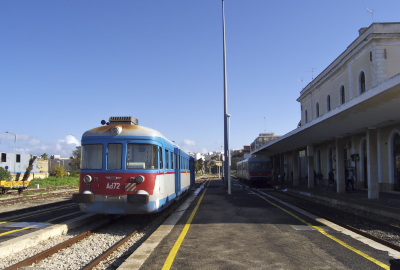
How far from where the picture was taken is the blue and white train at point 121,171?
31.6ft

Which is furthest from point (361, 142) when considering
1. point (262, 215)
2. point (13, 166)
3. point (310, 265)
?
point (13, 166)

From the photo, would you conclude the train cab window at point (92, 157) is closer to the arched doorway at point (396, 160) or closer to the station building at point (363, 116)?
the station building at point (363, 116)

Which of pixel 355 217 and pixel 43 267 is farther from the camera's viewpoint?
pixel 355 217

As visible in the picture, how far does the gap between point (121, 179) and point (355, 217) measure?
29.0 feet

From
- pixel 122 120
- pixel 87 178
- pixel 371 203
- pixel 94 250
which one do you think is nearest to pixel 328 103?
pixel 371 203

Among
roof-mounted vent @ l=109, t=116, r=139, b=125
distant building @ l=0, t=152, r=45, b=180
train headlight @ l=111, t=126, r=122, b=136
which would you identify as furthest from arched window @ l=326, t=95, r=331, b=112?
distant building @ l=0, t=152, r=45, b=180

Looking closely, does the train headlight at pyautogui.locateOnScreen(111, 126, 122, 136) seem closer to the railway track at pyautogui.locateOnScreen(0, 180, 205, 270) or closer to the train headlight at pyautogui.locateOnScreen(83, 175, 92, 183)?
the train headlight at pyautogui.locateOnScreen(83, 175, 92, 183)

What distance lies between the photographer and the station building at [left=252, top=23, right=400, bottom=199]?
1376 centimetres

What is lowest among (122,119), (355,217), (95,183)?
(355,217)

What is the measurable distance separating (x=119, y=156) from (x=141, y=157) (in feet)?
2.06

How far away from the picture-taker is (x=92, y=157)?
33.3ft

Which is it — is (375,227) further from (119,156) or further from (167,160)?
(119,156)

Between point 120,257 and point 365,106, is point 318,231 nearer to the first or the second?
point 120,257

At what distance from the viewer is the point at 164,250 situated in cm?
695
